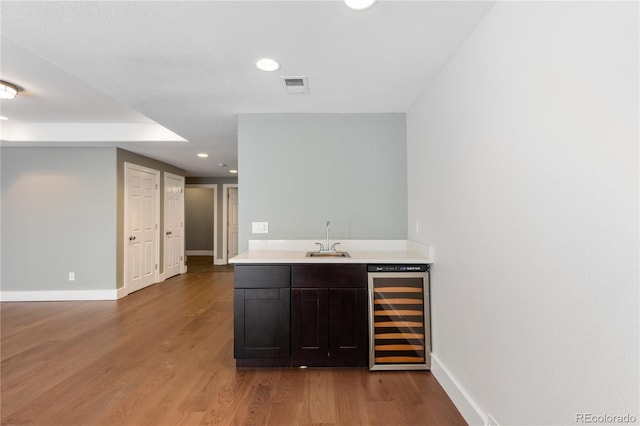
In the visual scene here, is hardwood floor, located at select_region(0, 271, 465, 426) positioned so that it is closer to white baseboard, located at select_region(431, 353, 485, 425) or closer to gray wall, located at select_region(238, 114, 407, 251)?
white baseboard, located at select_region(431, 353, 485, 425)

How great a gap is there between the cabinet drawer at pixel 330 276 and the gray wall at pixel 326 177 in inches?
25.4

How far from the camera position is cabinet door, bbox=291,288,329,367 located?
264 centimetres

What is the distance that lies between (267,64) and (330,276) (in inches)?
65.7

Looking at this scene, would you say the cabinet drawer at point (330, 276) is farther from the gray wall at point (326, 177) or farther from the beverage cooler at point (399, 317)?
the gray wall at point (326, 177)

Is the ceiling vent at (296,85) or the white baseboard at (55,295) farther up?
the ceiling vent at (296,85)

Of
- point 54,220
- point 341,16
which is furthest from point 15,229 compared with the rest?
point 341,16

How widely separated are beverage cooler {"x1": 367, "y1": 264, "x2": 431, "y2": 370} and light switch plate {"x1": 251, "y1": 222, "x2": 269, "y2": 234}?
1.17m

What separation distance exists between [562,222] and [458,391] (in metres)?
1.43

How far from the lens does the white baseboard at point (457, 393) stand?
186cm

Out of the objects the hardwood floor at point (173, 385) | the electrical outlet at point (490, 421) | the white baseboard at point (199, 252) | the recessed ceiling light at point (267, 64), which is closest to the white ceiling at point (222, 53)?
the recessed ceiling light at point (267, 64)

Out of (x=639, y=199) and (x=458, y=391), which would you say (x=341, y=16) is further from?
(x=458, y=391)

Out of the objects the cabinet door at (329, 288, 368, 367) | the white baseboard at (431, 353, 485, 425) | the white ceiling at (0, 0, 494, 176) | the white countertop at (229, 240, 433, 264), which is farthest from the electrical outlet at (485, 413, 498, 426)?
the white ceiling at (0, 0, 494, 176)

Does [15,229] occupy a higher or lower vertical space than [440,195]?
lower

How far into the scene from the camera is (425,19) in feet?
5.78
